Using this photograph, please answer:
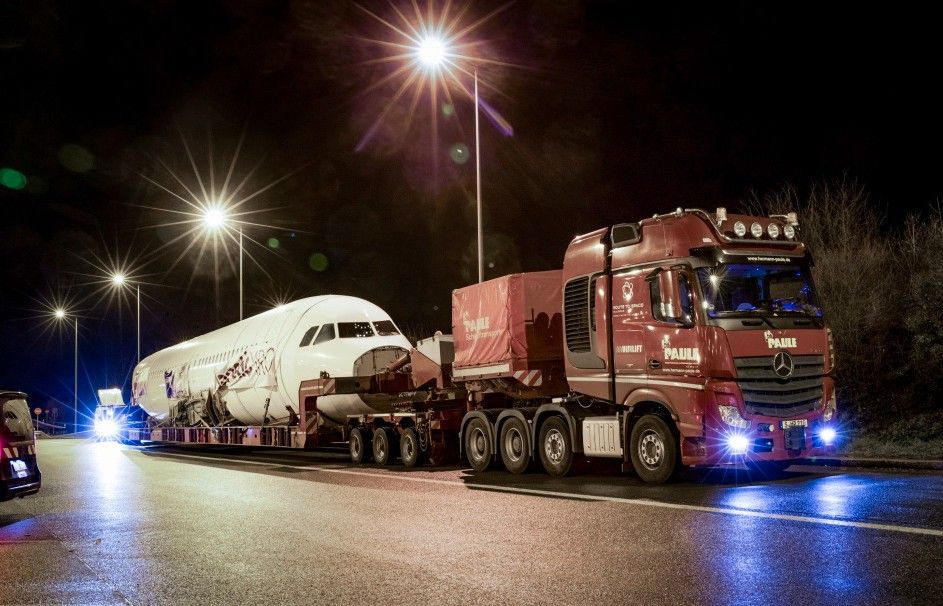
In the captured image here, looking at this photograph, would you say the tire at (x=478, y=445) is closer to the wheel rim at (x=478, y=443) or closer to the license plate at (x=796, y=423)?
the wheel rim at (x=478, y=443)

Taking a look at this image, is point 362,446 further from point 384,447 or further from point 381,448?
point 384,447

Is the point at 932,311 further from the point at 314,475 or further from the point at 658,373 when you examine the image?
the point at 314,475

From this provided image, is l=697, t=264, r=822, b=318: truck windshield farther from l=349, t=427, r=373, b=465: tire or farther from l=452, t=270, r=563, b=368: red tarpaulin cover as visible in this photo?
l=349, t=427, r=373, b=465: tire

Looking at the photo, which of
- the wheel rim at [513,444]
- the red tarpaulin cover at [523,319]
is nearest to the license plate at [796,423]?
the red tarpaulin cover at [523,319]

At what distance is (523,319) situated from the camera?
1523cm

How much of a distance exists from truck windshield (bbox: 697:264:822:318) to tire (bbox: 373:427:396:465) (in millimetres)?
8634

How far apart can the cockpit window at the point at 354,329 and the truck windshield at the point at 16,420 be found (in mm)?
8715

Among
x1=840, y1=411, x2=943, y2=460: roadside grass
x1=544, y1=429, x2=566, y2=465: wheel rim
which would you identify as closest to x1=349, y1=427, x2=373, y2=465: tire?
x1=544, y1=429, x2=566, y2=465: wheel rim

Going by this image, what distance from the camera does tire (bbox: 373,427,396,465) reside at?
18.6m

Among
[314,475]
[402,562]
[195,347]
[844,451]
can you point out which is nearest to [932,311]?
[844,451]

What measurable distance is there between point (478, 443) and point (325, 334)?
556 cm

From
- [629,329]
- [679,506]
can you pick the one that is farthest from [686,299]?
[679,506]

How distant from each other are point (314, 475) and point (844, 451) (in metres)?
9.76

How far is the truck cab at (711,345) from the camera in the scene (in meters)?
11.7
